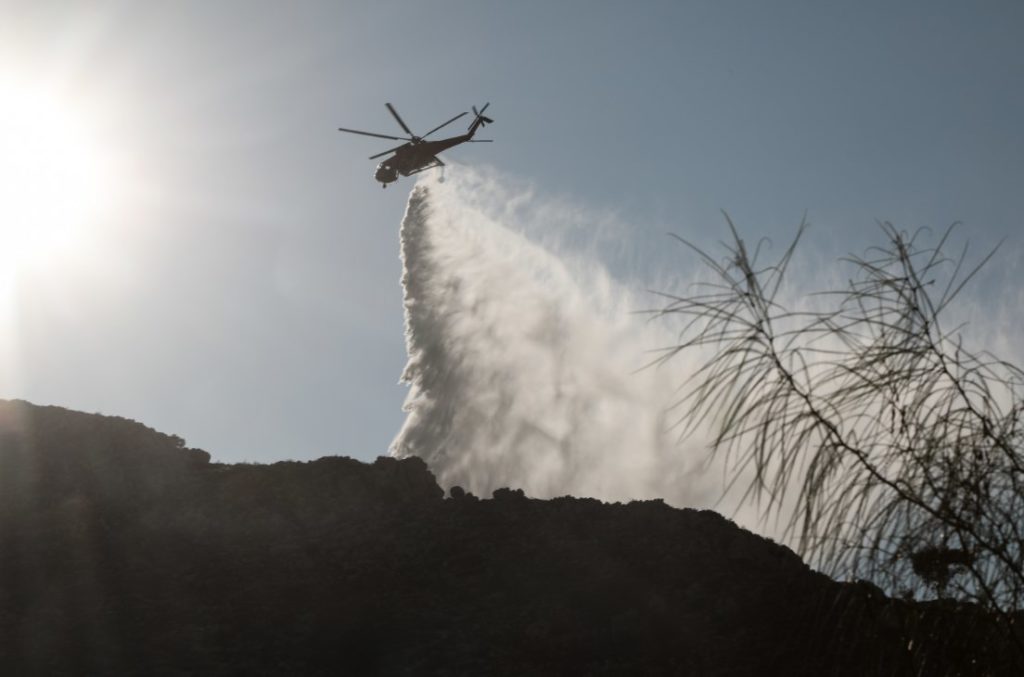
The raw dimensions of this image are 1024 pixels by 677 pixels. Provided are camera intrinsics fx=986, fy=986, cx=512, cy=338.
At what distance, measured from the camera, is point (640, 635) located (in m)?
34.3

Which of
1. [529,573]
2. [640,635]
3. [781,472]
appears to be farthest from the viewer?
[529,573]

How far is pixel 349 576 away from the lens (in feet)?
131

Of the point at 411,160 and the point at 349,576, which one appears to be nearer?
the point at 349,576

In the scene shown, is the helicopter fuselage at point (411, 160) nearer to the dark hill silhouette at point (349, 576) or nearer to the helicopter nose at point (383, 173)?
the helicopter nose at point (383, 173)

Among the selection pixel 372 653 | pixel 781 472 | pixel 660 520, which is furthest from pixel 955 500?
pixel 660 520

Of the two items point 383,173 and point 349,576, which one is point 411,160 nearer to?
point 383,173

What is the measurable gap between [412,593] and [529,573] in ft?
15.4

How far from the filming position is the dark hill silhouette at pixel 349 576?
3338cm

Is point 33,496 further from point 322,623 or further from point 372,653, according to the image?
point 372,653

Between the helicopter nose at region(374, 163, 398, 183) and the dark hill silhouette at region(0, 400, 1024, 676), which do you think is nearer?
the dark hill silhouette at region(0, 400, 1024, 676)

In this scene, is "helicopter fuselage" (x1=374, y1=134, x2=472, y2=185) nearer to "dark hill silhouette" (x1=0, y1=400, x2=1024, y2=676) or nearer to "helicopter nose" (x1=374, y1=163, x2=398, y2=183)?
"helicopter nose" (x1=374, y1=163, x2=398, y2=183)

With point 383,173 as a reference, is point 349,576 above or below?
below

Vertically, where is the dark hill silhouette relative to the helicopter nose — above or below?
below

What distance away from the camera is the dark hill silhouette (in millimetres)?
33375
